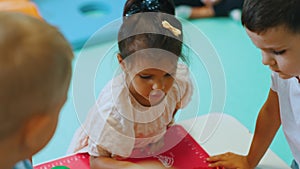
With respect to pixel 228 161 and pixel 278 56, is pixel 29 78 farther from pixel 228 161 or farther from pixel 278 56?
pixel 228 161

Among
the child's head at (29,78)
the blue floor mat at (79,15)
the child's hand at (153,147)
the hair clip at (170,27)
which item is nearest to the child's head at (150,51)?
the hair clip at (170,27)

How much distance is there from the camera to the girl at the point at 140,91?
77cm

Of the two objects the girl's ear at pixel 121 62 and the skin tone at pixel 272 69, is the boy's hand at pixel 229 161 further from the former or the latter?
the girl's ear at pixel 121 62

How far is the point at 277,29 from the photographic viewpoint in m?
0.70

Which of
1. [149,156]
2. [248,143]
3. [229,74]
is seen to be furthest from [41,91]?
[229,74]

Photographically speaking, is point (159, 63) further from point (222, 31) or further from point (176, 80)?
point (222, 31)

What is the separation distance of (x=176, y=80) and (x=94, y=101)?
0.15 metres

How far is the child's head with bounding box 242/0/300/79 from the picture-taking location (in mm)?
689

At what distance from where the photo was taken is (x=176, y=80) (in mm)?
834

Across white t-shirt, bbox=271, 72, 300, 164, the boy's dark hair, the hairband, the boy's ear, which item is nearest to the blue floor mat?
the hairband

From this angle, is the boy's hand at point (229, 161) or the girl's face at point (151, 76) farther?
the boy's hand at point (229, 161)

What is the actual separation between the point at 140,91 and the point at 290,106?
291mm

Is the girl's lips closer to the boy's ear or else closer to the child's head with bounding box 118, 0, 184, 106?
the child's head with bounding box 118, 0, 184, 106

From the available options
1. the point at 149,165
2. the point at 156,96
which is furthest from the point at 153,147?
the point at 156,96
